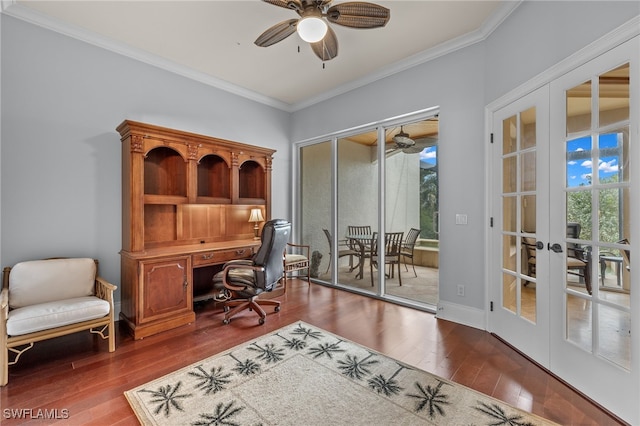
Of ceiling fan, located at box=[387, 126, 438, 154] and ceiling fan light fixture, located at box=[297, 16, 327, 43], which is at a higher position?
ceiling fan light fixture, located at box=[297, 16, 327, 43]

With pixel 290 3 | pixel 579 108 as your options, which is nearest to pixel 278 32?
pixel 290 3

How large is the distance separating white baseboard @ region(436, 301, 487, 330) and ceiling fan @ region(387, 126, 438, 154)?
193 cm

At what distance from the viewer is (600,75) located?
69.9 inches

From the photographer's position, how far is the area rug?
163cm

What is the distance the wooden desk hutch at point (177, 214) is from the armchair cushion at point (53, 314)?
0.36 meters

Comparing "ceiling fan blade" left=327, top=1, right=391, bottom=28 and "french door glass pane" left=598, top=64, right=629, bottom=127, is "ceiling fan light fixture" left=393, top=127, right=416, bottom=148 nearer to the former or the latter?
"ceiling fan blade" left=327, top=1, right=391, bottom=28

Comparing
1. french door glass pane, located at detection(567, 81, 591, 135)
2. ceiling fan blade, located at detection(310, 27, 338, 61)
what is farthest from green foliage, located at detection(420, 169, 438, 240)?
ceiling fan blade, located at detection(310, 27, 338, 61)

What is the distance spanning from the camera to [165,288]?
9.42 feet

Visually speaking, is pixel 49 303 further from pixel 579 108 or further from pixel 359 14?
pixel 579 108

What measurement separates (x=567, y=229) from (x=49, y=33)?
16.0 feet

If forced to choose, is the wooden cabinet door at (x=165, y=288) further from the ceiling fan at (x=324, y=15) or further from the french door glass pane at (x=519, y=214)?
the french door glass pane at (x=519, y=214)

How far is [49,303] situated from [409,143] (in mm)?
4101

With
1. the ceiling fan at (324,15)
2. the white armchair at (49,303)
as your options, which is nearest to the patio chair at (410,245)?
the ceiling fan at (324,15)

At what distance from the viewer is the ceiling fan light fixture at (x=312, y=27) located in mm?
2049
